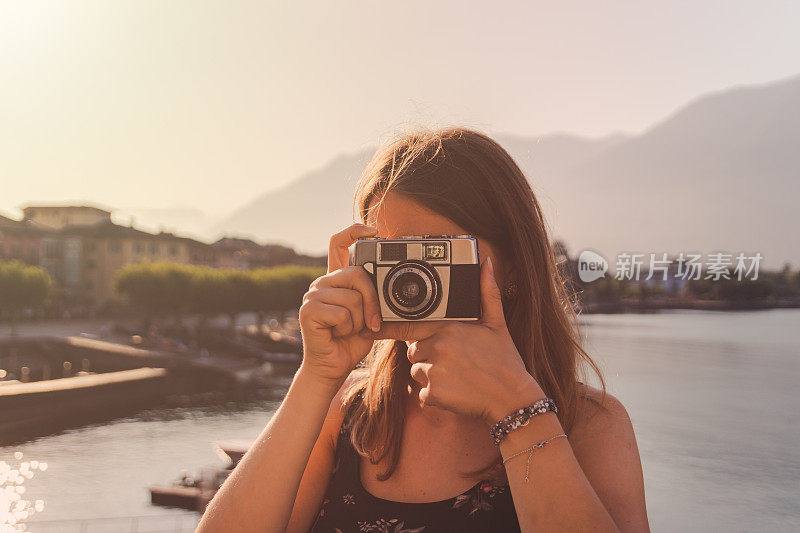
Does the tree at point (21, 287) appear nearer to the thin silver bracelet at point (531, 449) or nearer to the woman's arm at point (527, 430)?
the woman's arm at point (527, 430)

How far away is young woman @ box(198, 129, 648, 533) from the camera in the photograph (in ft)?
2.77

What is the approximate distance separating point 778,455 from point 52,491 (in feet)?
128

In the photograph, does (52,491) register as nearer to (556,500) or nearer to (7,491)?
(7,491)

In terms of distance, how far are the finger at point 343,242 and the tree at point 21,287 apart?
43.7 m

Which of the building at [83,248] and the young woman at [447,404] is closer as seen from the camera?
the young woman at [447,404]

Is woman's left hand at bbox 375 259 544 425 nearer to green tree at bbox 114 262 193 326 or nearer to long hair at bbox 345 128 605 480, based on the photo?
long hair at bbox 345 128 605 480

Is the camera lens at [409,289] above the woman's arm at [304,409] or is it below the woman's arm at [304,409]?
above

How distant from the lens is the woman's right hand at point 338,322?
96 cm

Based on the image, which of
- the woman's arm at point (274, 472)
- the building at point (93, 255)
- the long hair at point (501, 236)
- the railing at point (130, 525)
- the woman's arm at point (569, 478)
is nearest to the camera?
the woman's arm at point (569, 478)

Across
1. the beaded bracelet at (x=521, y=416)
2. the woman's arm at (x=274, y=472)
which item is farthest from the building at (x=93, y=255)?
the beaded bracelet at (x=521, y=416)

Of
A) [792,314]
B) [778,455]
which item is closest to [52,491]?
[778,455]

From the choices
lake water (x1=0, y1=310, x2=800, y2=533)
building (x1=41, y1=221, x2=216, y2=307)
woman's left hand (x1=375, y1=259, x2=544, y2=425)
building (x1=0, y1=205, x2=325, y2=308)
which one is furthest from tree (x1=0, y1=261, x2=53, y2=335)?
woman's left hand (x1=375, y1=259, x2=544, y2=425)

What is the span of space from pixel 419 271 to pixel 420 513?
0.37 meters

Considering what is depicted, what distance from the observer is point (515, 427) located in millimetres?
827
